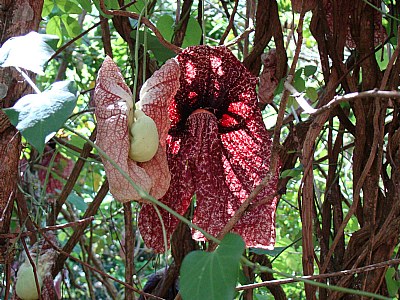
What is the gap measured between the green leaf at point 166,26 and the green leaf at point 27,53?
1.39 ft

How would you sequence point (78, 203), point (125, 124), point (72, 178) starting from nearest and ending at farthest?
point (125, 124)
point (72, 178)
point (78, 203)

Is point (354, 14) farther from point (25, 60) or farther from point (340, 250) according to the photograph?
point (25, 60)

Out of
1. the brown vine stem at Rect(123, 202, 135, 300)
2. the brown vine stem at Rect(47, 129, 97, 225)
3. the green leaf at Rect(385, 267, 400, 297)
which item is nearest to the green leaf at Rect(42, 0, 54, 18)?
the brown vine stem at Rect(47, 129, 97, 225)

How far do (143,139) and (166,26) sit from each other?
526 millimetres

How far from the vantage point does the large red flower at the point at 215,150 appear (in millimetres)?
840

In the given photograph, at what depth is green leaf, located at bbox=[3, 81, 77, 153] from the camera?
59cm

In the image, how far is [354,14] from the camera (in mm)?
1022

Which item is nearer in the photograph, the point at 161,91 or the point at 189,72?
the point at 161,91

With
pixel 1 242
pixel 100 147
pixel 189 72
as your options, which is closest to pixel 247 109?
pixel 189 72

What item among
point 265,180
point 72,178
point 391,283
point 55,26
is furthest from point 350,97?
point 55,26

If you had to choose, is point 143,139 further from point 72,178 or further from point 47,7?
point 47,7

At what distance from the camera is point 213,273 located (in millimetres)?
555

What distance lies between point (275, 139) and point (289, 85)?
0.23 feet

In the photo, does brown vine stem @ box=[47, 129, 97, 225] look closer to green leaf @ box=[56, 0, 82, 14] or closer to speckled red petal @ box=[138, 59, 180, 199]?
green leaf @ box=[56, 0, 82, 14]
